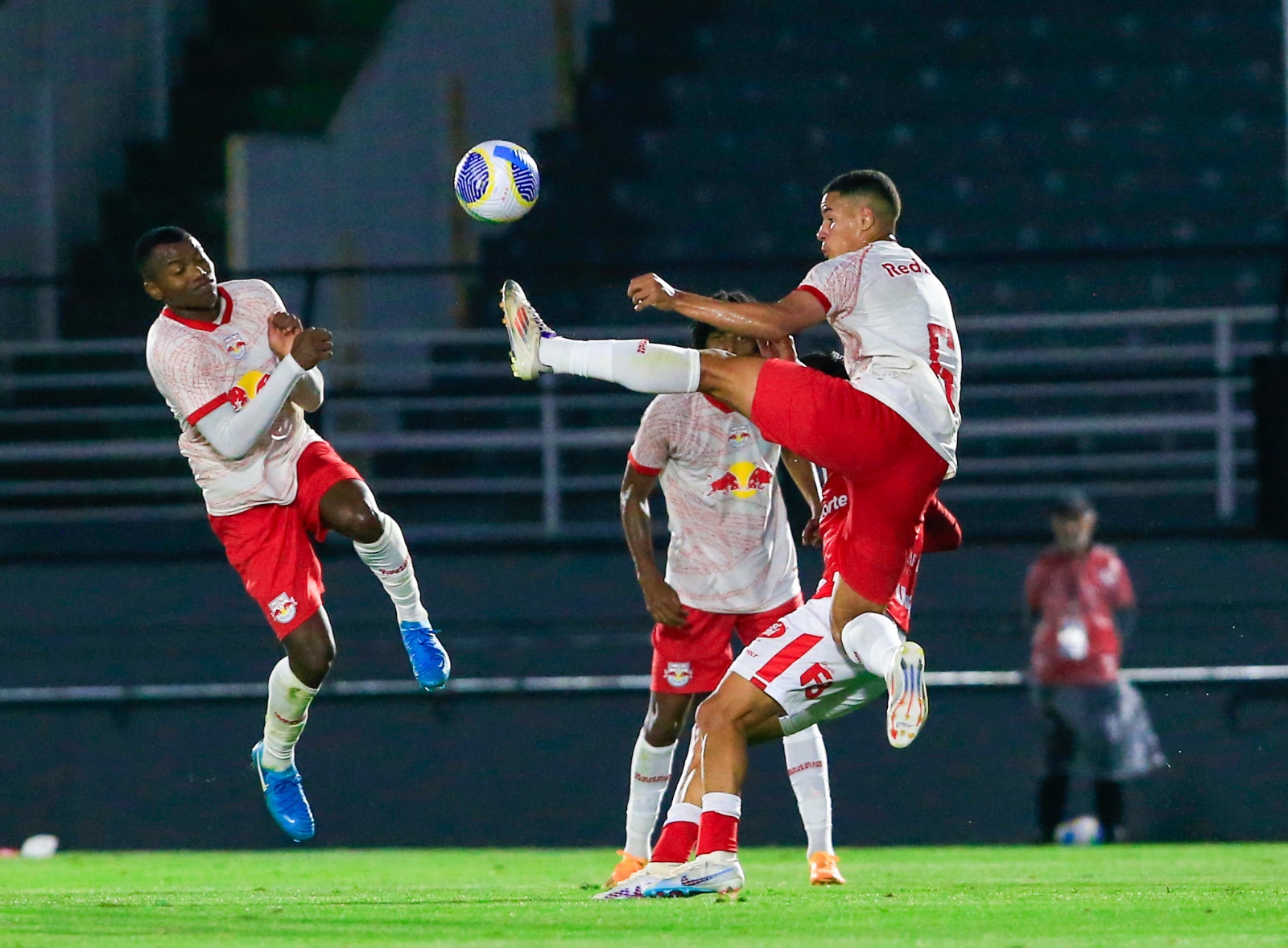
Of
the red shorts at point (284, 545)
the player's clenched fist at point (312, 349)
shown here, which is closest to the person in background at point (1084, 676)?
the red shorts at point (284, 545)

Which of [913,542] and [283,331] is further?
[283,331]

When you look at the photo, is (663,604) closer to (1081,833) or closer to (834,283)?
(834,283)

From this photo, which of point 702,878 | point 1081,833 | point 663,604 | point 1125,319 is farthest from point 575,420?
point 702,878

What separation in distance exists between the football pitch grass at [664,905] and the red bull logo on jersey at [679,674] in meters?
0.75

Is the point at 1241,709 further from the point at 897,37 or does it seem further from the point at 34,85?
the point at 34,85

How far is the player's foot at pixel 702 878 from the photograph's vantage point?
577 centimetres

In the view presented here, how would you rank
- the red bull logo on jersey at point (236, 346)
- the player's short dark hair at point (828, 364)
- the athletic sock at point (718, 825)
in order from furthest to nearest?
the player's short dark hair at point (828, 364) → the red bull logo on jersey at point (236, 346) → the athletic sock at point (718, 825)

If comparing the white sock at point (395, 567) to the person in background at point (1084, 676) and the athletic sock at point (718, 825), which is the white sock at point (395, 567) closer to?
the athletic sock at point (718, 825)

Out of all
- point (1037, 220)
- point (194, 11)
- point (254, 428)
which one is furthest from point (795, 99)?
point (254, 428)

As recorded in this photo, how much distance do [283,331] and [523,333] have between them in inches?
41.0

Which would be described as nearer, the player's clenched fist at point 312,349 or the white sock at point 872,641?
the white sock at point 872,641

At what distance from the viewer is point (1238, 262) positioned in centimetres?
1459

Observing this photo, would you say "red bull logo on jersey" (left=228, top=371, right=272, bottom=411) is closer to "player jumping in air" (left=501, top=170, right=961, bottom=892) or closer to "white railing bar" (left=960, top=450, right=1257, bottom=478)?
"player jumping in air" (left=501, top=170, right=961, bottom=892)

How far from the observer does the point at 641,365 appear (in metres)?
5.95
